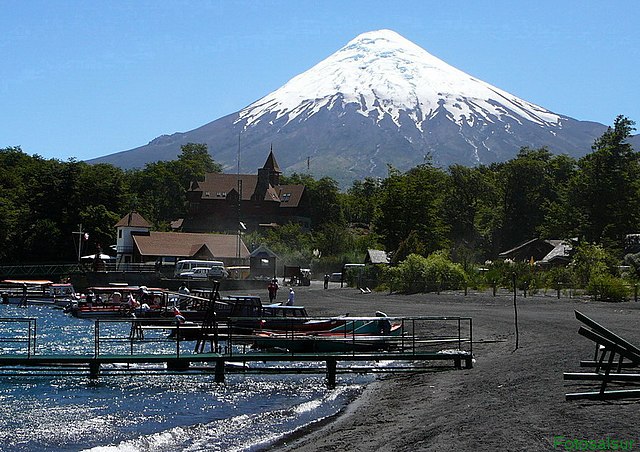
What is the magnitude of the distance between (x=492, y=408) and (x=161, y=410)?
27.9 feet

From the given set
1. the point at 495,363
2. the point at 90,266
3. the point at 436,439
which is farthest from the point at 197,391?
the point at 90,266

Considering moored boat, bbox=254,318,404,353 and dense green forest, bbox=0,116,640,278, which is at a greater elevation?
dense green forest, bbox=0,116,640,278

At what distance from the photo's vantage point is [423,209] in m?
90.9

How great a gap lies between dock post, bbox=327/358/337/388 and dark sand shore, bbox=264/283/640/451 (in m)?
1.28

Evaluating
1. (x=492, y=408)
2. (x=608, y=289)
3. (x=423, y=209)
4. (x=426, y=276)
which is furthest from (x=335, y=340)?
(x=423, y=209)

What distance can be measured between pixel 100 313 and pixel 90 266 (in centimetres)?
3488

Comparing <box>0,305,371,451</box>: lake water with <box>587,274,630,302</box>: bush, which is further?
<box>587,274,630,302</box>: bush

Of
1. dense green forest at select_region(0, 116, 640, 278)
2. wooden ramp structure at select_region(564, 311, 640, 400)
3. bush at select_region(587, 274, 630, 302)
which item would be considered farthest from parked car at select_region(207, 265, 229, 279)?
wooden ramp structure at select_region(564, 311, 640, 400)

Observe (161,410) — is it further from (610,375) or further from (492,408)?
(610,375)

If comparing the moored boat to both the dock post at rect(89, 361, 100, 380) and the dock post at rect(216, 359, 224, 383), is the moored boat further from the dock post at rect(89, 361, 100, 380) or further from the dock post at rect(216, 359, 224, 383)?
the dock post at rect(89, 361, 100, 380)

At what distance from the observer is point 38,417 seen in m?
20.9

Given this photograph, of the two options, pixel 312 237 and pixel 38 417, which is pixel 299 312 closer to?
pixel 38 417

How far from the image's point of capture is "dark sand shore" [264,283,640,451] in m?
14.6

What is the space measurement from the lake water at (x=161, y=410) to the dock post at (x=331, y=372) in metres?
0.32
